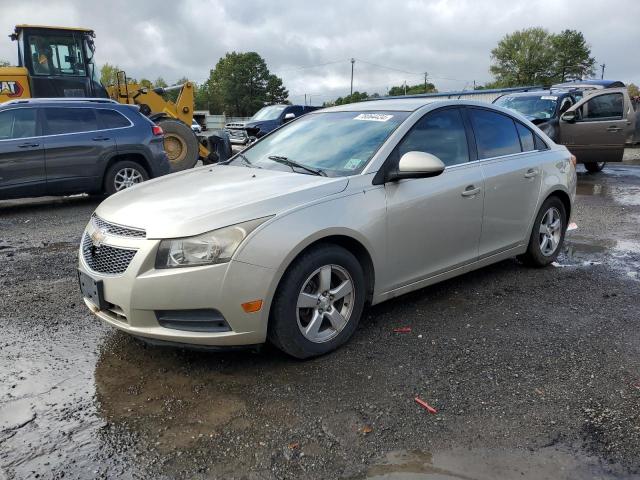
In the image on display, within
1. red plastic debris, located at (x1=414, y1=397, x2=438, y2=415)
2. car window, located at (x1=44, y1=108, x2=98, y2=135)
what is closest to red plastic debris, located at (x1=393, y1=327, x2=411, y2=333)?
red plastic debris, located at (x1=414, y1=397, x2=438, y2=415)

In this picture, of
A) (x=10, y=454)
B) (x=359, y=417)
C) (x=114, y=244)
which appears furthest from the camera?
(x=114, y=244)

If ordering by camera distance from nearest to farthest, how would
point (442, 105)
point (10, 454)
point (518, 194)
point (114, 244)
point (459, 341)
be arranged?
point (10, 454) < point (114, 244) < point (459, 341) < point (442, 105) < point (518, 194)

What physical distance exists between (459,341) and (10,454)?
2730 millimetres

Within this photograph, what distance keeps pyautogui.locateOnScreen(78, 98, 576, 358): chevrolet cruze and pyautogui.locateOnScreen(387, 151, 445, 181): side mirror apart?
0.03 ft

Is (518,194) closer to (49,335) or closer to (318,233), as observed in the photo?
(318,233)

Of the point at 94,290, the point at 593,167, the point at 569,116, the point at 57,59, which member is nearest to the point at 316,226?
the point at 94,290

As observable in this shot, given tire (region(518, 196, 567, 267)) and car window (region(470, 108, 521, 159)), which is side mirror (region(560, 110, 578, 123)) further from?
car window (region(470, 108, 521, 159))

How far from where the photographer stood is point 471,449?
8.57 feet

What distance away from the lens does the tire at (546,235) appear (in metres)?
5.20

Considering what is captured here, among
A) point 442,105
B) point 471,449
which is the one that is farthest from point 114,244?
point 442,105

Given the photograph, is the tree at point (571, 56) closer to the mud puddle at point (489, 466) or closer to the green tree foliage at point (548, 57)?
the green tree foliage at point (548, 57)

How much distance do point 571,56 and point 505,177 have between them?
298 feet

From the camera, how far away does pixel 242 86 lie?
96000 mm

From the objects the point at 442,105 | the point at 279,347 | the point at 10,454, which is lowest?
the point at 10,454
